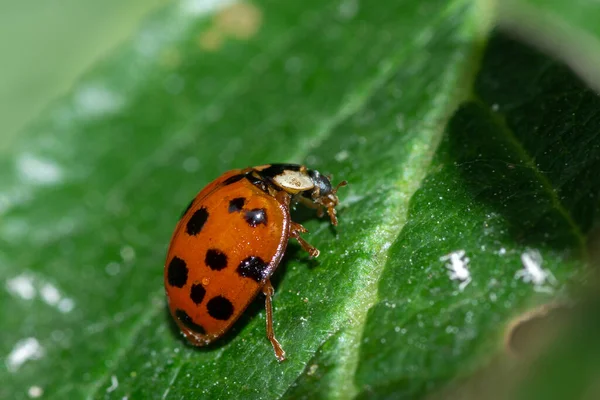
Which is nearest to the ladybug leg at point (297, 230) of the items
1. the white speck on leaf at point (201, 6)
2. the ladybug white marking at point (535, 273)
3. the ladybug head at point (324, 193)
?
the ladybug head at point (324, 193)

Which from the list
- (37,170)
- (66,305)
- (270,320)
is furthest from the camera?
(37,170)

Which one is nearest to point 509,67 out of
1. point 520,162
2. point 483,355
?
point 520,162

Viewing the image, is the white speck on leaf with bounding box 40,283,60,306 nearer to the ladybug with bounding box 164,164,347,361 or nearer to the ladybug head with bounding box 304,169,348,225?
the ladybug with bounding box 164,164,347,361

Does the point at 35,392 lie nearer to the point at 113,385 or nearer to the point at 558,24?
the point at 113,385

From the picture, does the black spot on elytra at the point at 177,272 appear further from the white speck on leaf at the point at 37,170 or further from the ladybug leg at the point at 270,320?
the white speck on leaf at the point at 37,170

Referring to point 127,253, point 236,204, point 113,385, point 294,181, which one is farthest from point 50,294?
point 294,181

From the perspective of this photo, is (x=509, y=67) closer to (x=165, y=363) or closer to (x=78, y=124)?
(x=165, y=363)
